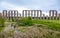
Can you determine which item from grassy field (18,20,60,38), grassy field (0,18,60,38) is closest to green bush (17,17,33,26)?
grassy field (0,18,60,38)

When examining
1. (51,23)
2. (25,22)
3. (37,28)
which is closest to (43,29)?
(37,28)

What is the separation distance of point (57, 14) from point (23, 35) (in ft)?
6.68

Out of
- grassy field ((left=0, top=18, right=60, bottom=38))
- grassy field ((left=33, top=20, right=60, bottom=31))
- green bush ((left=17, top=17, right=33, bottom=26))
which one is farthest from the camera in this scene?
green bush ((left=17, top=17, right=33, bottom=26))

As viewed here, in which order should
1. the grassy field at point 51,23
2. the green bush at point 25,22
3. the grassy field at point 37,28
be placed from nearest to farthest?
the grassy field at point 37,28 → the grassy field at point 51,23 → the green bush at point 25,22

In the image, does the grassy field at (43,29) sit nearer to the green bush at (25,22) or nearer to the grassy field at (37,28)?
the grassy field at (37,28)

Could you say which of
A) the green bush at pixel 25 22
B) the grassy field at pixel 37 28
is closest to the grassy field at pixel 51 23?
the grassy field at pixel 37 28

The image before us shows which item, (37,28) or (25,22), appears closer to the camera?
(37,28)

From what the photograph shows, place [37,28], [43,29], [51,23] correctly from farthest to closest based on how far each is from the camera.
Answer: [51,23] < [43,29] < [37,28]

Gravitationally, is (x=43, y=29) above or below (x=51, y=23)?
below

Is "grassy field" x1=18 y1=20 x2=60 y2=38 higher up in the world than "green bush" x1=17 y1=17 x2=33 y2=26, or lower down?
lower down

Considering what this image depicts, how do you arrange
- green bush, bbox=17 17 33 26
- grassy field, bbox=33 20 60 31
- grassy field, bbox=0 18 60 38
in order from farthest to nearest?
green bush, bbox=17 17 33 26 → grassy field, bbox=33 20 60 31 → grassy field, bbox=0 18 60 38

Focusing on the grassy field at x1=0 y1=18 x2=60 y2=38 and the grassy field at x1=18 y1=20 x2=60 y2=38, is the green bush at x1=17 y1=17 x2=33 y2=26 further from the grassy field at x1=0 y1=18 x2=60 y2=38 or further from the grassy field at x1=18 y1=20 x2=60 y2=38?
the grassy field at x1=18 y1=20 x2=60 y2=38

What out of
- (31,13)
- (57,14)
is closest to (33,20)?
(31,13)

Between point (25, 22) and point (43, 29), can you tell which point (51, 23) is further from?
point (25, 22)
